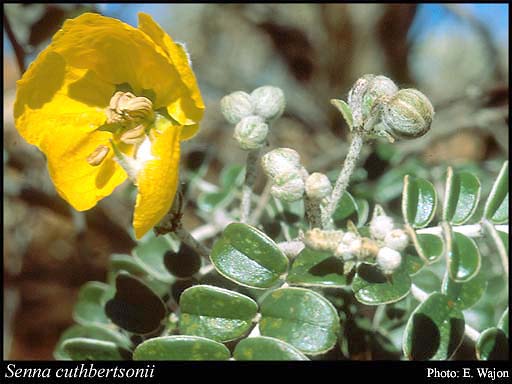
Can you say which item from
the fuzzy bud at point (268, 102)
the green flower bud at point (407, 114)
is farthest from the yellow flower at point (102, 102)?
the green flower bud at point (407, 114)

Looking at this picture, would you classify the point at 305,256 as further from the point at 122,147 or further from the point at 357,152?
the point at 122,147

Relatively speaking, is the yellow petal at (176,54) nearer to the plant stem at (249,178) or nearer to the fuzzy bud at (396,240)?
the plant stem at (249,178)

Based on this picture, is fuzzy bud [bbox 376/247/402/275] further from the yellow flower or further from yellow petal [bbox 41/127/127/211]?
yellow petal [bbox 41/127/127/211]

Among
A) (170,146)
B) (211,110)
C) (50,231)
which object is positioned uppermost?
(170,146)

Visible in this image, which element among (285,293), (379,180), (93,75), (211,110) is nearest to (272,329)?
(285,293)

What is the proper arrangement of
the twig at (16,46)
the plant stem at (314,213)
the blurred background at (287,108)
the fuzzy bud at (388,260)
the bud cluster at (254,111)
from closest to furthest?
1. the fuzzy bud at (388,260)
2. the plant stem at (314,213)
3. the bud cluster at (254,111)
4. the twig at (16,46)
5. the blurred background at (287,108)

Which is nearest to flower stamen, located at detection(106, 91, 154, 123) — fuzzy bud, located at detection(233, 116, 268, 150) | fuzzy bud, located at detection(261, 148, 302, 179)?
fuzzy bud, located at detection(233, 116, 268, 150)

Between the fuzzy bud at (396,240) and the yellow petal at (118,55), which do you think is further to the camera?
the yellow petal at (118,55)
